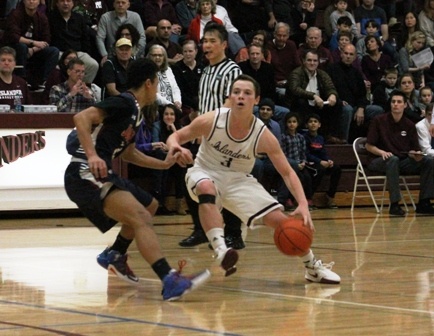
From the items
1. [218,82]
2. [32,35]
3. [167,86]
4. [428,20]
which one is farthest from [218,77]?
[428,20]

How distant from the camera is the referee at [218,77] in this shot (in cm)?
848

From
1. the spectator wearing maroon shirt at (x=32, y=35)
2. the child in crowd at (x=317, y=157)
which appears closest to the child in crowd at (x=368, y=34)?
the child in crowd at (x=317, y=157)

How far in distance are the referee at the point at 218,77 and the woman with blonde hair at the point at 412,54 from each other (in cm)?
839

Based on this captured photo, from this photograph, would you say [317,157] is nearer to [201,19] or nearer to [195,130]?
[201,19]

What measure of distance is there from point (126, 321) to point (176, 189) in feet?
26.5

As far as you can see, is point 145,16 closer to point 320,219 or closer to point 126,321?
point 320,219

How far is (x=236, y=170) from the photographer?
7176mm

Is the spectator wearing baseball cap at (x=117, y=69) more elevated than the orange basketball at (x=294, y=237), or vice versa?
the spectator wearing baseball cap at (x=117, y=69)

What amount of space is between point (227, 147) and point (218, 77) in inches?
69.3

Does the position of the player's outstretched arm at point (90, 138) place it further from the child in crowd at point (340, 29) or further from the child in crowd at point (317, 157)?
the child in crowd at point (340, 29)

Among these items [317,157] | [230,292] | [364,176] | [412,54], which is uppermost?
[412,54]

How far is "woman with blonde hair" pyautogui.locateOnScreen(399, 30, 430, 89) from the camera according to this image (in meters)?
16.6

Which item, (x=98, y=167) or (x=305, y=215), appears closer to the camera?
Answer: (x=98, y=167)

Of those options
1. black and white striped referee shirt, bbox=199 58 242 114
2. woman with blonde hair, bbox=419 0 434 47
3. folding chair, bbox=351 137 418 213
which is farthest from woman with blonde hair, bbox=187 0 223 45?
black and white striped referee shirt, bbox=199 58 242 114
